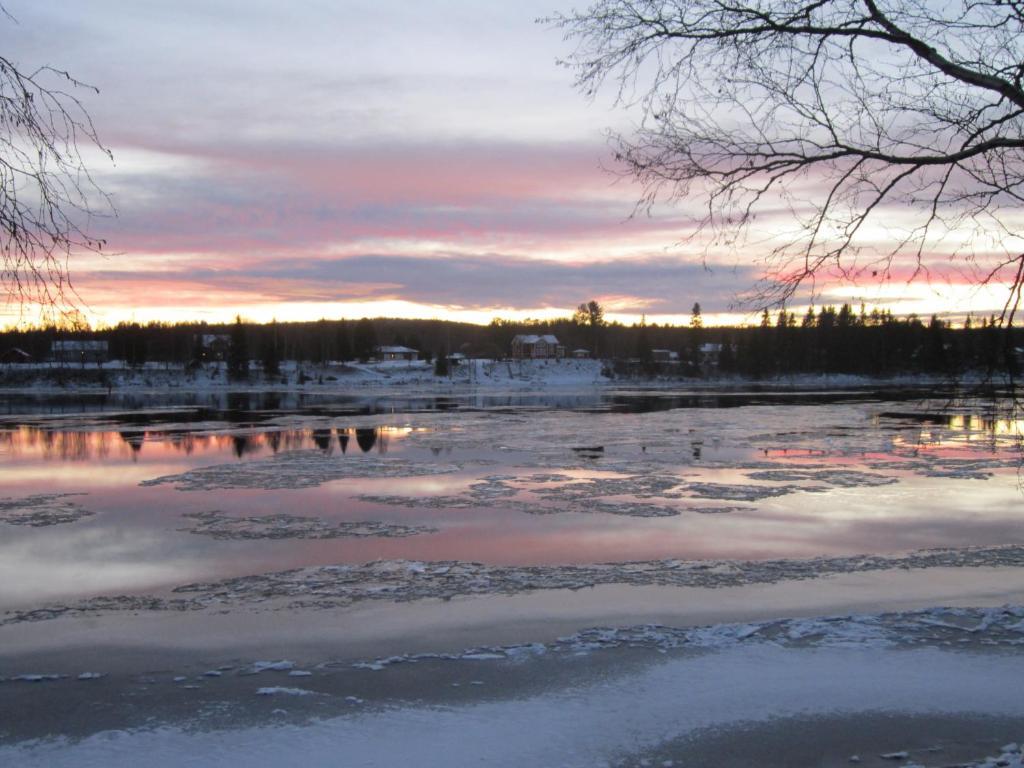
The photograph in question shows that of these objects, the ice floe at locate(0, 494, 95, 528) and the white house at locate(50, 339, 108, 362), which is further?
the ice floe at locate(0, 494, 95, 528)

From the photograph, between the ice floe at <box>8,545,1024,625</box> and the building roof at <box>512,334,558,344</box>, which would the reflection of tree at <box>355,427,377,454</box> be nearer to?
the ice floe at <box>8,545,1024,625</box>

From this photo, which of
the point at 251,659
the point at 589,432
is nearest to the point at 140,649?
the point at 251,659

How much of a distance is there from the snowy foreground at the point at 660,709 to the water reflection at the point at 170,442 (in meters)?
17.8

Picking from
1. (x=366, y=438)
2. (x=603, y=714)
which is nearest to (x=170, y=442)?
(x=366, y=438)

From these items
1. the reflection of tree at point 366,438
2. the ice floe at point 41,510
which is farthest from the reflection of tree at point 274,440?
the ice floe at point 41,510

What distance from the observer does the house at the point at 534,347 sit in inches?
5310

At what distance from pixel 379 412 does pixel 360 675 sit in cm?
3688

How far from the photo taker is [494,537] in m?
13.0

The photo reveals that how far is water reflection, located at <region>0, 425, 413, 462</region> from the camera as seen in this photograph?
25.0m

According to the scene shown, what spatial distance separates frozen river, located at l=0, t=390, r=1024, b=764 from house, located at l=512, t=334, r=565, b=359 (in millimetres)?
108331

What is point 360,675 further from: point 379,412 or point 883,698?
point 379,412

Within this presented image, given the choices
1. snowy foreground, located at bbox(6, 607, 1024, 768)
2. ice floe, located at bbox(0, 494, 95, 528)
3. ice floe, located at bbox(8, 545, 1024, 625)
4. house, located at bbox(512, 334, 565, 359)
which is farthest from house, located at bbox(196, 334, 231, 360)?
snowy foreground, located at bbox(6, 607, 1024, 768)

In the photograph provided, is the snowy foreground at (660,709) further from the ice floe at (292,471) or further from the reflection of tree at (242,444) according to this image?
the reflection of tree at (242,444)

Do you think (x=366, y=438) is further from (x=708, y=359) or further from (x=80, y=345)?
(x=708, y=359)
